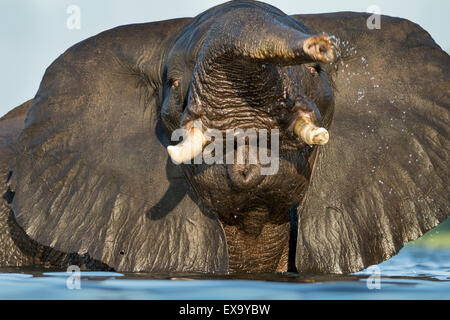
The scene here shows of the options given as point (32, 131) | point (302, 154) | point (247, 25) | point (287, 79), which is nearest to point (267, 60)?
point (247, 25)

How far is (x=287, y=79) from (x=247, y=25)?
46 centimetres

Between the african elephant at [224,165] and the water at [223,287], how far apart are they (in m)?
0.24

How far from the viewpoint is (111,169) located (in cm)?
487

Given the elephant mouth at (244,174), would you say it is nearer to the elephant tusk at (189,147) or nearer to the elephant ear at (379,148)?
the elephant tusk at (189,147)

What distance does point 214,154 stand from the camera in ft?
13.1

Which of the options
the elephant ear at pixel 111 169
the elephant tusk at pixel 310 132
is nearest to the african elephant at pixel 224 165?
the elephant ear at pixel 111 169

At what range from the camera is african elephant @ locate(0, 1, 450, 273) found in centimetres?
441

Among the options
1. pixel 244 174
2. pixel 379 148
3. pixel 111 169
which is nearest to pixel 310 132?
pixel 244 174

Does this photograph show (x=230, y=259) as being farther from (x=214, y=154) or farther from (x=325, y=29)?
(x=325, y=29)

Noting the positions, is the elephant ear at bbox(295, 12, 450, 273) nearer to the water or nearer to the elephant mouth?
the water

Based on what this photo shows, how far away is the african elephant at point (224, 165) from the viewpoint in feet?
14.5

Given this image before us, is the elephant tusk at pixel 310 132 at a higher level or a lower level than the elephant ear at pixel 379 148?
higher

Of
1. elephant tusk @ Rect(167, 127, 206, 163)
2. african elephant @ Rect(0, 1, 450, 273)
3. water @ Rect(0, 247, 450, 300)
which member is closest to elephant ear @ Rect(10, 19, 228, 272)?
african elephant @ Rect(0, 1, 450, 273)

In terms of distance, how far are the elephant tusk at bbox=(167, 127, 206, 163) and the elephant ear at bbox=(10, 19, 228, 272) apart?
2.22 feet
